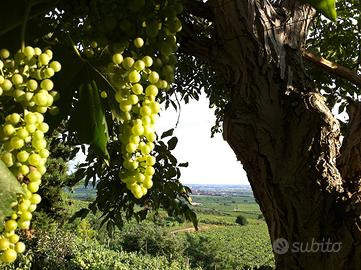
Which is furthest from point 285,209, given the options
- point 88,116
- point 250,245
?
point 250,245

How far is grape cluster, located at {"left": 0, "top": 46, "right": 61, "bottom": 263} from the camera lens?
24.0 inches

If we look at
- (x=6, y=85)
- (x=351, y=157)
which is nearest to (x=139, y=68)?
(x=6, y=85)

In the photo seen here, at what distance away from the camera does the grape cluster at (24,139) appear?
2.00ft

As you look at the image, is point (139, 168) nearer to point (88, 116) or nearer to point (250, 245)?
point (88, 116)

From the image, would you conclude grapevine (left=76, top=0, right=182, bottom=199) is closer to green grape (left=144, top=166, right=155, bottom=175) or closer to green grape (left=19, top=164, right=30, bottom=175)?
green grape (left=144, top=166, right=155, bottom=175)

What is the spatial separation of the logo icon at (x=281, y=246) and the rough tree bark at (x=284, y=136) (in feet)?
0.04

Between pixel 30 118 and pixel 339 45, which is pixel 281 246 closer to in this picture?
pixel 30 118

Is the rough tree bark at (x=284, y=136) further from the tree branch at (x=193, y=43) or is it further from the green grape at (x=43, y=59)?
the green grape at (x=43, y=59)

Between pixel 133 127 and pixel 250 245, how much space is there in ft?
122

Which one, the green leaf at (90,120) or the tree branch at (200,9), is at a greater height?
the tree branch at (200,9)

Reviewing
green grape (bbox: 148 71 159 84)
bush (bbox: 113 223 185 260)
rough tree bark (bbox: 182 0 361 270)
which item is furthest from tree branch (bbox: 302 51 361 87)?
bush (bbox: 113 223 185 260)

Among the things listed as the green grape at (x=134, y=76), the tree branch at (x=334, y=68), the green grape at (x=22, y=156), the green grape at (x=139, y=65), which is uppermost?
the tree branch at (x=334, y=68)

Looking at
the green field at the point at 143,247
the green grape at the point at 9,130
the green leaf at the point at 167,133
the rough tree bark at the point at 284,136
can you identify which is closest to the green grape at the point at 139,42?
the green grape at the point at 9,130

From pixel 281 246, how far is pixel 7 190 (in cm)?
110
